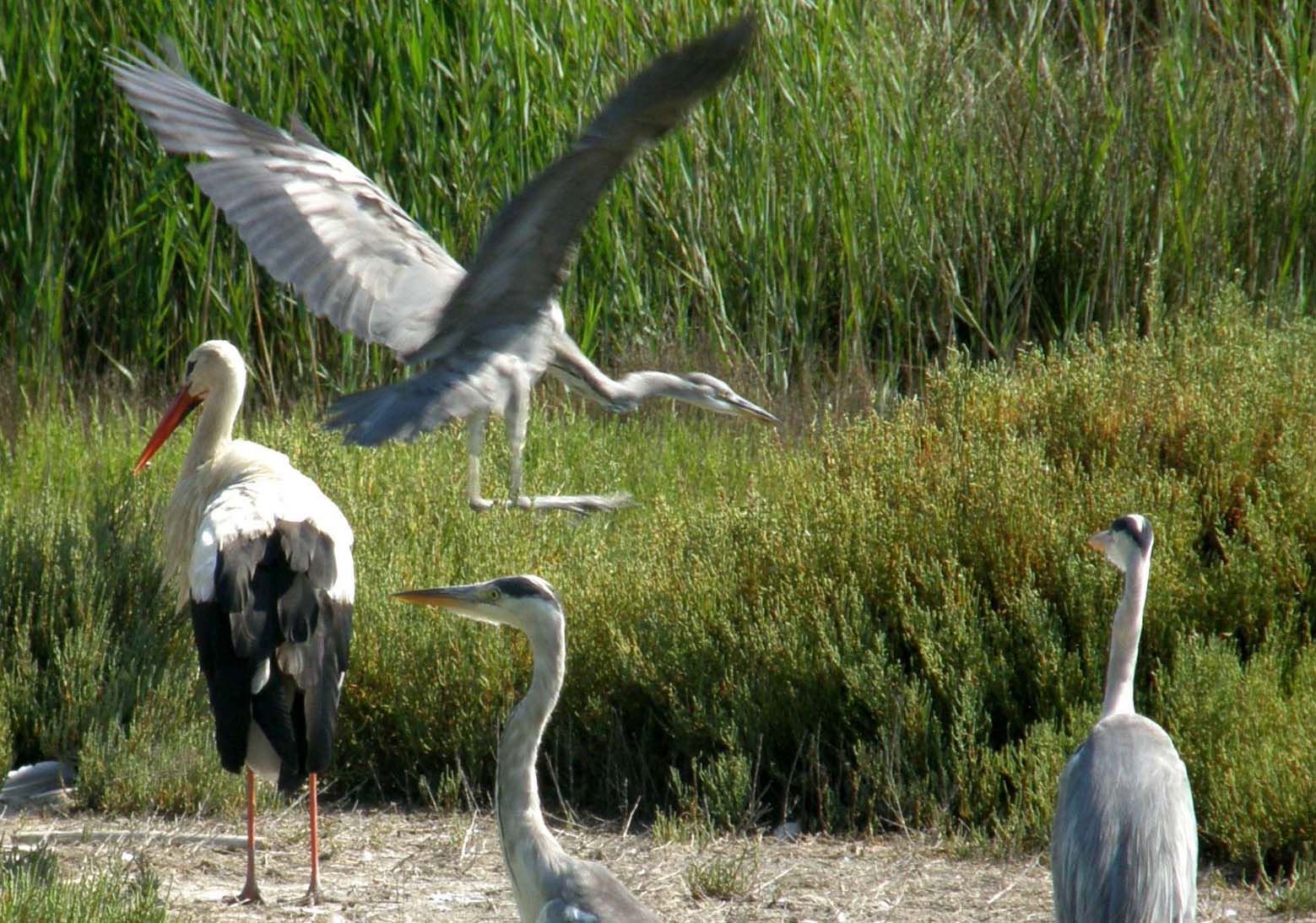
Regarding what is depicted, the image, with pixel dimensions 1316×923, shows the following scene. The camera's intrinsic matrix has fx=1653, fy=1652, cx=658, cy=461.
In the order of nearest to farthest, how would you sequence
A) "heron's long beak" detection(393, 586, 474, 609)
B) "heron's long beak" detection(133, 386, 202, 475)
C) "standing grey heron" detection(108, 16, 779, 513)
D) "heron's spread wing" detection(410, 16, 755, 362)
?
"heron's long beak" detection(393, 586, 474, 609) → "heron's spread wing" detection(410, 16, 755, 362) → "standing grey heron" detection(108, 16, 779, 513) → "heron's long beak" detection(133, 386, 202, 475)

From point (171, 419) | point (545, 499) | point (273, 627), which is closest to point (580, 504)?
point (545, 499)

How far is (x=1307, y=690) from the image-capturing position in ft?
16.4

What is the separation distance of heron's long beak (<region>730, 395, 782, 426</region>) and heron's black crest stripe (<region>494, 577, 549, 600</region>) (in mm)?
4054

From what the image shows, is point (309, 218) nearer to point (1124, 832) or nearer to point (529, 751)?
point (529, 751)

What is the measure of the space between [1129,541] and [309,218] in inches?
156

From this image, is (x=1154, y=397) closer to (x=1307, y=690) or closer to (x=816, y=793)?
(x=1307, y=690)

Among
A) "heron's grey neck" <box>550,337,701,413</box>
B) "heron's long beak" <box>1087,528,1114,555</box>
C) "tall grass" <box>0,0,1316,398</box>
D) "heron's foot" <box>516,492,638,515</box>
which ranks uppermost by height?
"tall grass" <box>0,0,1316,398</box>

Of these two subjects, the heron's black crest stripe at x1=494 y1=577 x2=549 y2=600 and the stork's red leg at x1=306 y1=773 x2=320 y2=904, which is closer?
the heron's black crest stripe at x1=494 y1=577 x2=549 y2=600

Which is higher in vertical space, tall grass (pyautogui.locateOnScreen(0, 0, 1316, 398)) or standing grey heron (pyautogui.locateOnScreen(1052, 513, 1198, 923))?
tall grass (pyautogui.locateOnScreen(0, 0, 1316, 398))

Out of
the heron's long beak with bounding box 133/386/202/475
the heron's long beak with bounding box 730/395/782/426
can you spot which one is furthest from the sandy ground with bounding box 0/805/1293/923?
the heron's long beak with bounding box 730/395/782/426

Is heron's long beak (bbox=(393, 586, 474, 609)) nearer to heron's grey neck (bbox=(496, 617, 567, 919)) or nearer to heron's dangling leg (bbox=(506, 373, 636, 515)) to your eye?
heron's grey neck (bbox=(496, 617, 567, 919))

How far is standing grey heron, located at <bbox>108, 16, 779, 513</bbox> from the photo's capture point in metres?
4.99

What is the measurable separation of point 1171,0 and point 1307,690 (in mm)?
6215

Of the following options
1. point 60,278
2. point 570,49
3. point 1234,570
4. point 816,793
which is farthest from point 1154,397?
point 60,278
